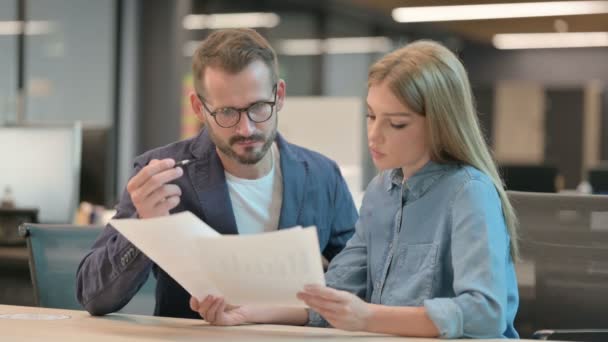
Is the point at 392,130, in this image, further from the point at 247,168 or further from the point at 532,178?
the point at 532,178

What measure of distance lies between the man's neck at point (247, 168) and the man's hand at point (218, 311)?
1.37 ft

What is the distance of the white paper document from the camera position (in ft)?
4.89

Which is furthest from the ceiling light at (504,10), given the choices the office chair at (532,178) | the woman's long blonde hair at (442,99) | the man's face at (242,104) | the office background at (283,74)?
the woman's long blonde hair at (442,99)

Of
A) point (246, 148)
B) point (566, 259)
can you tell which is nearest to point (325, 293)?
point (246, 148)

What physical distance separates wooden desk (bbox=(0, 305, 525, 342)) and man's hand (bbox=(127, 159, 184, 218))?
0.74 feet

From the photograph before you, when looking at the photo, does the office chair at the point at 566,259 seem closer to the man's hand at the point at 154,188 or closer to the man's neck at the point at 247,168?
the man's neck at the point at 247,168

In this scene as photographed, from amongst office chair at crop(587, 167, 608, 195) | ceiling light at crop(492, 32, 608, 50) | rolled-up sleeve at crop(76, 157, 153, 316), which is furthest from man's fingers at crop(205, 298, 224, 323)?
ceiling light at crop(492, 32, 608, 50)

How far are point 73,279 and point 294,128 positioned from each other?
171 inches

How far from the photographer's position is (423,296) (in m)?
1.72

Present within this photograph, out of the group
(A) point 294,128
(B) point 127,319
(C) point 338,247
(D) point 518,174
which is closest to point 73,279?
(B) point 127,319

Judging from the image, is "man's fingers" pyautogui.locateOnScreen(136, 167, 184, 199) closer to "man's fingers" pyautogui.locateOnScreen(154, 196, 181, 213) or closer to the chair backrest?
"man's fingers" pyautogui.locateOnScreen(154, 196, 181, 213)

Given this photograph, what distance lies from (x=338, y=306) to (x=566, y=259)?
983 mm

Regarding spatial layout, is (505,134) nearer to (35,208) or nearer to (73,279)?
(35,208)

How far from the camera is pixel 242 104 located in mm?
1968
